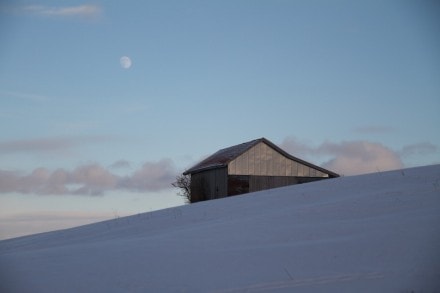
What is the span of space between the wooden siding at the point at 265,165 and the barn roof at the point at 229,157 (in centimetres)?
20

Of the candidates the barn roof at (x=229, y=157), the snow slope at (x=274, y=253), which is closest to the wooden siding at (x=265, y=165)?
the barn roof at (x=229, y=157)

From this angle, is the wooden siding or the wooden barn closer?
the wooden barn

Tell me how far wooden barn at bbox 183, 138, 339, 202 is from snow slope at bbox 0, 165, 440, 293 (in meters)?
17.1

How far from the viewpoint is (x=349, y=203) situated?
630 inches

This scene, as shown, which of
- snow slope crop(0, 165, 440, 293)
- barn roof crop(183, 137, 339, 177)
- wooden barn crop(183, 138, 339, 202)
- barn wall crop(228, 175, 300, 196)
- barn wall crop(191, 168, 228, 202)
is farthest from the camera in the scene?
barn roof crop(183, 137, 339, 177)

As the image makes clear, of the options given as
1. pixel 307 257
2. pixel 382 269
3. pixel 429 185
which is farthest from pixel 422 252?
pixel 429 185

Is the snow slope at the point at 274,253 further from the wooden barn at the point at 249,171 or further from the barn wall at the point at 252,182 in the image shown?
the wooden barn at the point at 249,171

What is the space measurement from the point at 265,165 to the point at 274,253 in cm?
2564

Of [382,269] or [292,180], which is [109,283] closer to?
[382,269]

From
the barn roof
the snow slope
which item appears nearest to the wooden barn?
the barn roof

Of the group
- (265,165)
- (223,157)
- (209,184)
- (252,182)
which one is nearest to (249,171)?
(252,182)

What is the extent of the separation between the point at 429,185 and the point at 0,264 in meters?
12.5

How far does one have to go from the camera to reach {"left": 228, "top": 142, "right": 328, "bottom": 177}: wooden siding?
117ft

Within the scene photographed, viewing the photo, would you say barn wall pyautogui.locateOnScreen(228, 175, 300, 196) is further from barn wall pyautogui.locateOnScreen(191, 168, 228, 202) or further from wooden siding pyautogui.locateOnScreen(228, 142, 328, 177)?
barn wall pyautogui.locateOnScreen(191, 168, 228, 202)
